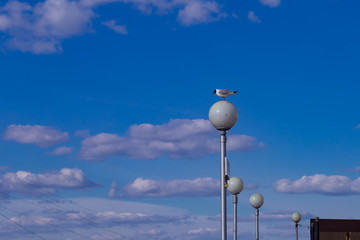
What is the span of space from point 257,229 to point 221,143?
69.8 feet

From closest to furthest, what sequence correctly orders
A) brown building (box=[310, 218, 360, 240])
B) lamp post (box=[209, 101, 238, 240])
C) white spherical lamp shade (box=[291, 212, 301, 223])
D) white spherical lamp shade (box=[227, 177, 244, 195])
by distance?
lamp post (box=[209, 101, 238, 240]) < white spherical lamp shade (box=[227, 177, 244, 195]) < brown building (box=[310, 218, 360, 240]) < white spherical lamp shade (box=[291, 212, 301, 223])

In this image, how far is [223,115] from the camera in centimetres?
2044

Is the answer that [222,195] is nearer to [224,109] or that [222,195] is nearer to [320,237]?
[224,109]

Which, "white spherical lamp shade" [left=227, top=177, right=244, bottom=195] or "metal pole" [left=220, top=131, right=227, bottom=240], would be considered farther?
"white spherical lamp shade" [left=227, top=177, right=244, bottom=195]

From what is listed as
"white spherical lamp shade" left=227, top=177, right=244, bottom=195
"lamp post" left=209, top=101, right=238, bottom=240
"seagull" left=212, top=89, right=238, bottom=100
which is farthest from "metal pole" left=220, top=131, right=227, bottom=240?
"white spherical lamp shade" left=227, top=177, right=244, bottom=195

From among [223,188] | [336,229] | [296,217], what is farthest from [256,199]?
[223,188]

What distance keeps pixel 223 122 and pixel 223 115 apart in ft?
0.77

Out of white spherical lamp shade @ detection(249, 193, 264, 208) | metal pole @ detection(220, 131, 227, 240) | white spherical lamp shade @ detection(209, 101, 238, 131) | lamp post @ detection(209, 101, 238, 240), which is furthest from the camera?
white spherical lamp shade @ detection(249, 193, 264, 208)

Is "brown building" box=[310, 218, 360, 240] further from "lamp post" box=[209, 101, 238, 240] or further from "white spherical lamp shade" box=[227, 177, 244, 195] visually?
"lamp post" box=[209, 101, 238, 240]

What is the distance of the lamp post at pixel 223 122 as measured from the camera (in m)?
19.9

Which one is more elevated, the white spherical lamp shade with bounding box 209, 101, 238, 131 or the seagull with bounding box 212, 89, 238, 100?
the seagull with bounding box 212, 89, 238, 100

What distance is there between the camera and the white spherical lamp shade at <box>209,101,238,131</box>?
20.4 metres

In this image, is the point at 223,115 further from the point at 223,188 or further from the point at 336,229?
the point at 336,229

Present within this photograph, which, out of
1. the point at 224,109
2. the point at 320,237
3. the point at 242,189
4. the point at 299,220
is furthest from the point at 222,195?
the point at 299,220
